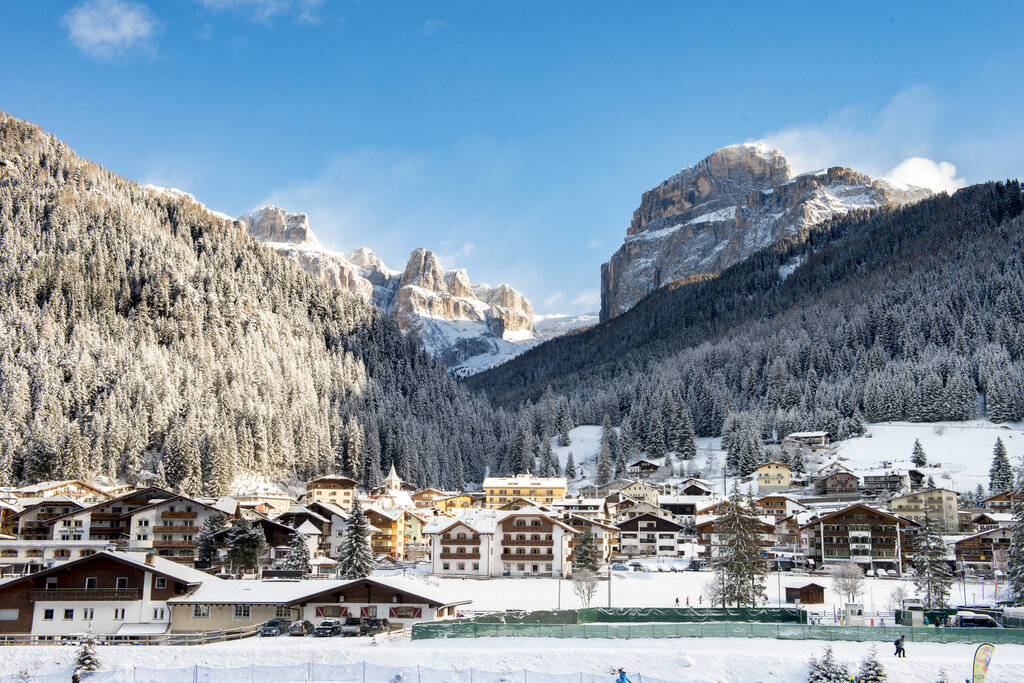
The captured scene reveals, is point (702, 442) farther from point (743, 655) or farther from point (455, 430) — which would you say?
point (743, 655)

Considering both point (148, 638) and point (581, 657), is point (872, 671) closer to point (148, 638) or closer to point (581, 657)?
point (581, 657)

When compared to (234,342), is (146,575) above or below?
below

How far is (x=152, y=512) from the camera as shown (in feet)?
323

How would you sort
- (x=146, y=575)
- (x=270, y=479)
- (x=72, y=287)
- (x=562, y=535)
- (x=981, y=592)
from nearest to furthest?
(x=146, y=575) < (x=981, y=592) < (x=562, y=535) < (x=270, y=479) < (x=72, y=287)

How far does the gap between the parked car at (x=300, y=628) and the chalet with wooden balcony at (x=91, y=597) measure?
856 cm

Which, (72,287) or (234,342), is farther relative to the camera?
(234,342)

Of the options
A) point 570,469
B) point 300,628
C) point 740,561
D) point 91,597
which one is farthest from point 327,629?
point 570,469

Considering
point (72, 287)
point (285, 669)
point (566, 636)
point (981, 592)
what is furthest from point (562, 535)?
point (72, 287)

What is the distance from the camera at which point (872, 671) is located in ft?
142

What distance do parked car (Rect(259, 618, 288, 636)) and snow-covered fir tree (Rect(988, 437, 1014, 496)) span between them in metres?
106

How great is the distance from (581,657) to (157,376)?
115974 millimetres

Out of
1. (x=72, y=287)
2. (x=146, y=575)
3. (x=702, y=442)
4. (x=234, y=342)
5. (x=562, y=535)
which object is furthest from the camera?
(x=702, y=442)

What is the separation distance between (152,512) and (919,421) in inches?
5322

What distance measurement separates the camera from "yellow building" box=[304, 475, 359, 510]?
135 meters
